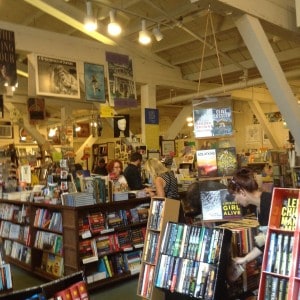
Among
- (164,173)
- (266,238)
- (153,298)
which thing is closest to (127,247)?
(164,173)

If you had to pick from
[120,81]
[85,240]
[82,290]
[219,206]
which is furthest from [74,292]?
[120,81]

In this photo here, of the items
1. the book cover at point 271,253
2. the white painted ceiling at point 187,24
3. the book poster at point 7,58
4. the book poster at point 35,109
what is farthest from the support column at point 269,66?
the book poster at point 35,109

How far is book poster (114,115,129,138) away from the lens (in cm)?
887

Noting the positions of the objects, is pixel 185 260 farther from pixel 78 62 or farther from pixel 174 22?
pixel 78 62

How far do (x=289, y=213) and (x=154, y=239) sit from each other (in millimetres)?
1678

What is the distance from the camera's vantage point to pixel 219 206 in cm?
378

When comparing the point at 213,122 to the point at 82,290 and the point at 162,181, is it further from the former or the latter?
the point at 82,290

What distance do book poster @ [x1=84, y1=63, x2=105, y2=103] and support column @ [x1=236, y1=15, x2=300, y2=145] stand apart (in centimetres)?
367

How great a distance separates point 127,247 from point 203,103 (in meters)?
2.76

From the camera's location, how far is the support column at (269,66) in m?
4.88

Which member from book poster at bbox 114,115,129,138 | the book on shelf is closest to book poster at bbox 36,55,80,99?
book poster at bbox 114,115,129,138

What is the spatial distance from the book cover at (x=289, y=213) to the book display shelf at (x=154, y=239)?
1426 mm

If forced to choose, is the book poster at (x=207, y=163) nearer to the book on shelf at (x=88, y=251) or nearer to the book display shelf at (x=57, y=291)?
the book display shelf at (x=57, y=291)

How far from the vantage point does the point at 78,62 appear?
25.9 ft
